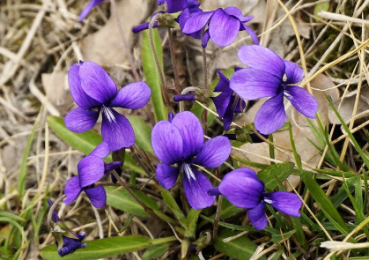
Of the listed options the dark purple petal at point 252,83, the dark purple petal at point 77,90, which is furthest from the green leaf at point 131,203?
the dark purple petal at point 252,83

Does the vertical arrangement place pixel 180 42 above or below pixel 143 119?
above

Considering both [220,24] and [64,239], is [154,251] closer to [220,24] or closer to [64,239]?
[64,239]

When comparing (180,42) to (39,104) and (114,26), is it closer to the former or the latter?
(114,26)

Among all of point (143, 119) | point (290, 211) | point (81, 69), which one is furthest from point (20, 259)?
point (290, 211)

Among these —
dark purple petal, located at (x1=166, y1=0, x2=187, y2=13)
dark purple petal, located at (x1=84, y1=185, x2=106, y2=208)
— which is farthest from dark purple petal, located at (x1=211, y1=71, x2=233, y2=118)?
dark purple petal, located at (x1=84, y1=185, x2=106, y2=208)

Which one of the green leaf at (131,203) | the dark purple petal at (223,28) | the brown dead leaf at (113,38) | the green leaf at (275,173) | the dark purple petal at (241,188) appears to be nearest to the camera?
the dark purple petal at (241,188)

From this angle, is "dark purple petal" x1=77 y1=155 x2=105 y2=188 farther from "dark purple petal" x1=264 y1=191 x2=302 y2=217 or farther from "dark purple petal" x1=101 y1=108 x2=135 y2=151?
"dark purple petal" x1=264 y1=191 x2=302 y2=217

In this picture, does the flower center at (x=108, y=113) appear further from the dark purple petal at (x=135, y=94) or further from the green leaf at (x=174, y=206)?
the green leaf at (x=174, y=206)
